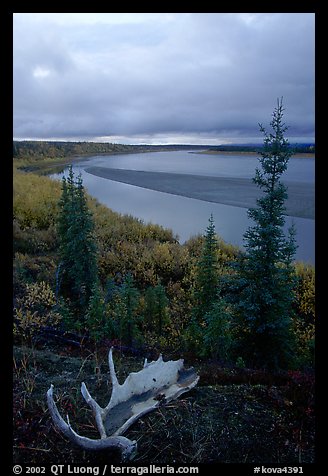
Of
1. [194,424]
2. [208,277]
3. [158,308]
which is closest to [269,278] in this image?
[208,277]

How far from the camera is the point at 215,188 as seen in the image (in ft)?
88.3

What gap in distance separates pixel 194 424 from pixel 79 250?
25.4 feet

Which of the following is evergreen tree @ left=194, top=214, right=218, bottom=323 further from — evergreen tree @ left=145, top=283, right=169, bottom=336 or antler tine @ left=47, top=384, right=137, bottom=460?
antler tine @ left=47, top=384, right=137, bottom=460

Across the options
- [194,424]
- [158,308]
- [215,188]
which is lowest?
[158,308]

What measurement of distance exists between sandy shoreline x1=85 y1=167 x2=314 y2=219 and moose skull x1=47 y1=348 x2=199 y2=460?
12.9 m

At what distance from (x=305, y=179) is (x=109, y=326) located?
67.3 feet

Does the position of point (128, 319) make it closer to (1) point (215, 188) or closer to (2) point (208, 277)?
(2) point (208, 277)

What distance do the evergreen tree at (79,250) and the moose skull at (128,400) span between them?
21.3 ft

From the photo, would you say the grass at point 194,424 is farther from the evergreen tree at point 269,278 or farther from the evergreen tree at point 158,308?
the evergreen tree at point 158,308

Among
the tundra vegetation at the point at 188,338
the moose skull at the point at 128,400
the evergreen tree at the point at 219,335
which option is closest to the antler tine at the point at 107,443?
the moose skull at the point at 128,400

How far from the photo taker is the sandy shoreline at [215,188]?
63.9ft

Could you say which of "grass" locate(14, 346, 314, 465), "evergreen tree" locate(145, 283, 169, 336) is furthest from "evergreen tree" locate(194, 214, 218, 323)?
"grass" locate(14, 346, 314, 465)

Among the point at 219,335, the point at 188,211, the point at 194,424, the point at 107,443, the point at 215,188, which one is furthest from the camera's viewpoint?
the point at 215,188

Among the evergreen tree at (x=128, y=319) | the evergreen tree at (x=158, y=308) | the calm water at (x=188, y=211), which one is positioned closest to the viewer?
the evergreen tree at (x=128, y=319)
